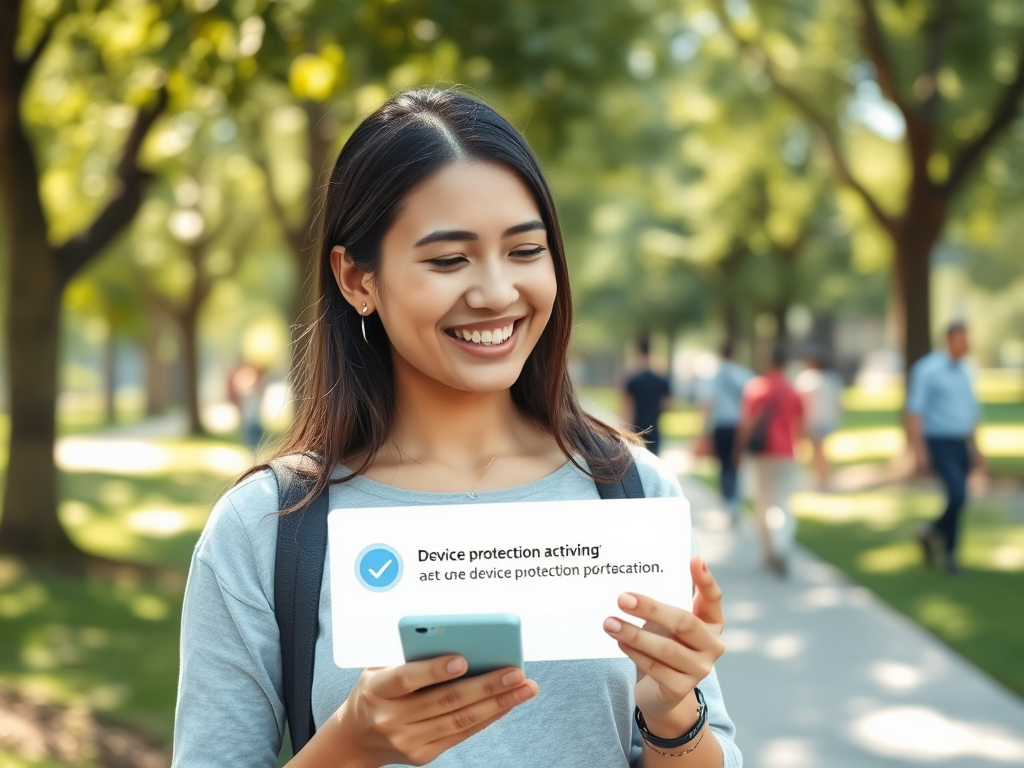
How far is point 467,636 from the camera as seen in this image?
5.81ft

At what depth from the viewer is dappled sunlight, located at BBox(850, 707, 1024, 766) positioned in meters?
6.25

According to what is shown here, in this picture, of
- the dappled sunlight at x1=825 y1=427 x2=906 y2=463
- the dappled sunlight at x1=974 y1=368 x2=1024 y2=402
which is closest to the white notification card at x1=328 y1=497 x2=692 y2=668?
the dappled sunlight at x1=825 y1=427 x2=906 y2=463

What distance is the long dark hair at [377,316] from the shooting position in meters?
2.29

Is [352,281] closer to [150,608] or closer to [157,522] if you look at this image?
[150,608]

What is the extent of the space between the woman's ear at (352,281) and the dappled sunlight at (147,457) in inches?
748

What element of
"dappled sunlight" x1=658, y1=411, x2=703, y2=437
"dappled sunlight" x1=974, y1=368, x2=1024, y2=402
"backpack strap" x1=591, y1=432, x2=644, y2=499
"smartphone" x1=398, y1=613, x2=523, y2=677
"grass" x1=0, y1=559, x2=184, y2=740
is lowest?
"dappled sunlight" x1=974, y1=368, x2=1024, y2=402

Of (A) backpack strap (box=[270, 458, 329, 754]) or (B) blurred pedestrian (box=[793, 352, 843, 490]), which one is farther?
(B) blurred pedestrian (box=[793, 352, 843, 490])

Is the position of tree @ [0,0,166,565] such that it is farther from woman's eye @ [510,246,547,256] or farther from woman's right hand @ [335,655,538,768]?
woman's right hand @ [335,655,538,768]

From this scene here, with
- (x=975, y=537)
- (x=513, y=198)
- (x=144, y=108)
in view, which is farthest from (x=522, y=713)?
(x=975, y=537)

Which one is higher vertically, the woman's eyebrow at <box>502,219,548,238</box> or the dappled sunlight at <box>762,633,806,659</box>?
the woman's eyebrow at <box>502,219,548,238</box>

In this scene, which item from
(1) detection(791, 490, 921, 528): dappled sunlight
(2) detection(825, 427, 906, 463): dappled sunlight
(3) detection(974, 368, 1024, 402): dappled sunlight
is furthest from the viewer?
(3) detection(974, 368, 1024, 402): dappled sunlight

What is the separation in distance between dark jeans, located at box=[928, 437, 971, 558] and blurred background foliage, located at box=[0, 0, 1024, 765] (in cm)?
406

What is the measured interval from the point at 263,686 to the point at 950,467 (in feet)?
32.7

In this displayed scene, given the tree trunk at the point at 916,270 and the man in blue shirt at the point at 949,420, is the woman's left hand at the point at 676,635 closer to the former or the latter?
the man in blue shirt at the point at 949,420
